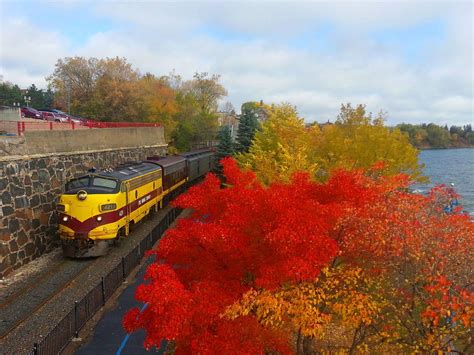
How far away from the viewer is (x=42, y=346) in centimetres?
1125

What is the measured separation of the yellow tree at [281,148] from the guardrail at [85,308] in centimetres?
858

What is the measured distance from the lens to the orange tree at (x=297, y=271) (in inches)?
332

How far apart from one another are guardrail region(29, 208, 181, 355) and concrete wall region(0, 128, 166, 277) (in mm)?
5572

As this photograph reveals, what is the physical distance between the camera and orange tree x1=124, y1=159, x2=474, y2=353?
27.7ft

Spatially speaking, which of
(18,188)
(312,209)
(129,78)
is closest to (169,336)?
(312,209)

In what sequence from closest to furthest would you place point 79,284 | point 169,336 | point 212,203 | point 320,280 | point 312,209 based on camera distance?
point 169,336 → point 312,209 → point 320,280 → point 212,203 → point 79,284

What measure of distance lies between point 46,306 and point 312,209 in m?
11.3

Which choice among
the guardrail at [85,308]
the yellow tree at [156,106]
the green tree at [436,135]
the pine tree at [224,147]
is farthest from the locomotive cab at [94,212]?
the green tree at [436,135]

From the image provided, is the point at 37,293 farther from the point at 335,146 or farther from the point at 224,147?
the point at 224,147

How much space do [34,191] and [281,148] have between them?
1553cm

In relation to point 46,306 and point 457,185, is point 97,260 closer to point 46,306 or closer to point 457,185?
point 46,306

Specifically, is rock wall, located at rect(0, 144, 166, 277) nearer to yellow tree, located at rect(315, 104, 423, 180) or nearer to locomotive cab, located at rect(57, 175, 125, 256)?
locomotive cab, located at rect(57, 175, 125, 256)

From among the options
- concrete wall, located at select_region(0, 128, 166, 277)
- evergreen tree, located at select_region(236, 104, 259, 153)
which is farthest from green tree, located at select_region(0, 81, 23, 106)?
concrete wall, located at select_region(0, 128, 166, 277)

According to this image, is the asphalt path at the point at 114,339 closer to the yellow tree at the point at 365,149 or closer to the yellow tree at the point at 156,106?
the yellow tree at the point at 365,149
